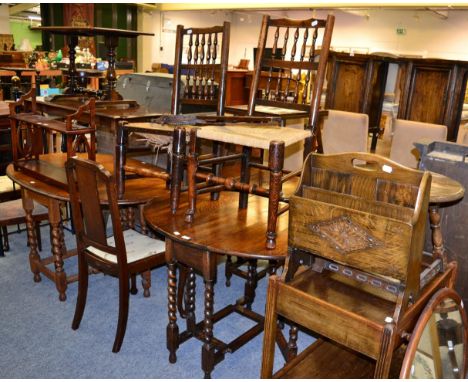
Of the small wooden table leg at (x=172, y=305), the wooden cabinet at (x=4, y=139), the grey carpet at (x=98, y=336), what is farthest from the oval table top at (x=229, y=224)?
the wooden cabinet at (x=4, y=139)

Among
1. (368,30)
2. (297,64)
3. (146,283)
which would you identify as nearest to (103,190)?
(146,283)

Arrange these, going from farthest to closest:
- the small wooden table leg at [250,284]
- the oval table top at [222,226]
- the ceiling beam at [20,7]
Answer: the ceiling beam at [20,7]
the small wooden table leg at [250,284]
the oval table top at [222,226]

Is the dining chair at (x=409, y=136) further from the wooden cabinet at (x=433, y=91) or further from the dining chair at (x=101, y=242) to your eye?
the dining chair at (x=101, y=242)

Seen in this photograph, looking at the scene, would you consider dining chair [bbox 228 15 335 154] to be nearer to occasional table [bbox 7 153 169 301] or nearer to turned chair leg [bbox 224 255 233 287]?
occasional table [bbox 7 153 169 301]

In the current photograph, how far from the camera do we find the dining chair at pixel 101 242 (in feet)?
6.32

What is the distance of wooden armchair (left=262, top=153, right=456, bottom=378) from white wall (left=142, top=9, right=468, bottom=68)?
10.5 metres

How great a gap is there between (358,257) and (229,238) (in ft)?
1.87

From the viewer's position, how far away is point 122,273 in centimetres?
206

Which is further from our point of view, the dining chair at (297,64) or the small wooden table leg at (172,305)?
the dining chair at (297,64)

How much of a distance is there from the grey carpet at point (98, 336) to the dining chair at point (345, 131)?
5.79 ft

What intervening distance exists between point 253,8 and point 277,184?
38.3ft

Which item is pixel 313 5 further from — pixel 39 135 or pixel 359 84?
pixel 39 135

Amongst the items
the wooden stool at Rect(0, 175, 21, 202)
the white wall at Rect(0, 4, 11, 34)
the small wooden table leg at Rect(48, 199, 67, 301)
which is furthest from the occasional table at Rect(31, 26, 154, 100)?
the white wall at Rect(0, 4, 11, 34)

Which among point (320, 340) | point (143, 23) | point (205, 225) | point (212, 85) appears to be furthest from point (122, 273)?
point (143, 23)
